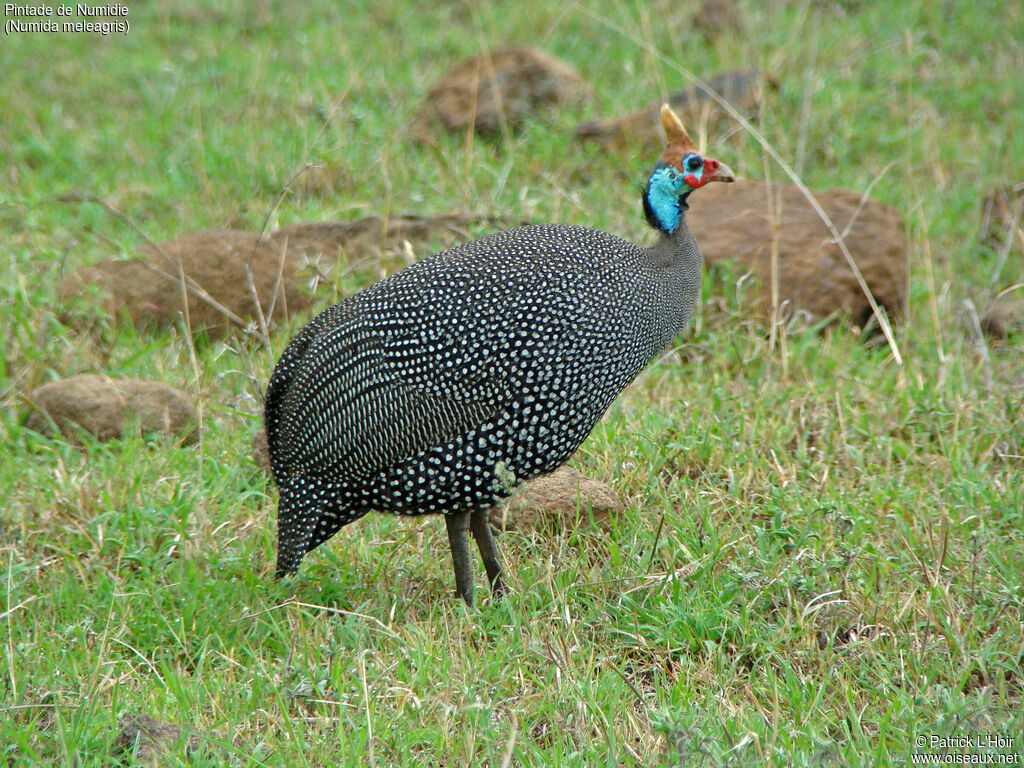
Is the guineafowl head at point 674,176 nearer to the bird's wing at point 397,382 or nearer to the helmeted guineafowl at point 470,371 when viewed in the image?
the helmeted guineafowl at point 470,371

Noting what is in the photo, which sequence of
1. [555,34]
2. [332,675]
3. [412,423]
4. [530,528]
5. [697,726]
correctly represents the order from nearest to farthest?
[697,726] → [332,675] → [412,423] → [530,528] → [555,34]

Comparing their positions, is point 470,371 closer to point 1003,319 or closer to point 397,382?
point 397,382

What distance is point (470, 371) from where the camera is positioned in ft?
10.7

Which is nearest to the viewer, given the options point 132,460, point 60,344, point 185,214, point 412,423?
point 412,423

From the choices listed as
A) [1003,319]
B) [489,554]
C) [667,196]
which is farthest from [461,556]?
[1003,319]

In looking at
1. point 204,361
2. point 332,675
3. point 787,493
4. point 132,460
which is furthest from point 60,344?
point 787,493

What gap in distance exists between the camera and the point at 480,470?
325 cm

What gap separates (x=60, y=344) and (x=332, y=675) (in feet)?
8.13

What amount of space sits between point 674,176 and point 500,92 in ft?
11.6

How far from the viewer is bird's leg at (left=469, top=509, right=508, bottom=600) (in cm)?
357

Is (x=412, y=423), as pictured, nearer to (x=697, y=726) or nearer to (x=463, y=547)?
(x=463, y=547)

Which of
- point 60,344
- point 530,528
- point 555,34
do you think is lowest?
point 530,528

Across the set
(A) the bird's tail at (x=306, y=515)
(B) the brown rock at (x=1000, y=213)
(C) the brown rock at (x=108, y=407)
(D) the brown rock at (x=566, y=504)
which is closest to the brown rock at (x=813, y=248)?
(B) the brown rock at (x=1000, y=213)

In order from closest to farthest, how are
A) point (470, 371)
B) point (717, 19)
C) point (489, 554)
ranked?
point (470, 371)
point (489, 554)
point (717, 19)
